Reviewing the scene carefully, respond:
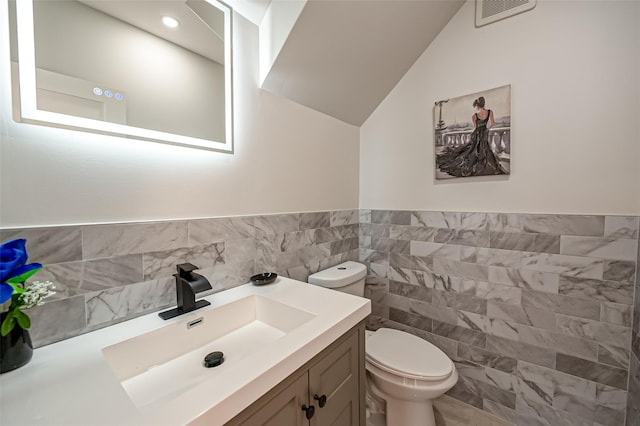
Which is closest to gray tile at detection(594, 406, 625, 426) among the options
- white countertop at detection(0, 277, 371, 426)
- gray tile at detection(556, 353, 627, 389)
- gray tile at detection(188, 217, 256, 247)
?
gray tile at detection(556, 353, 627, 389)

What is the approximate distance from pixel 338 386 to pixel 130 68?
1375 mm

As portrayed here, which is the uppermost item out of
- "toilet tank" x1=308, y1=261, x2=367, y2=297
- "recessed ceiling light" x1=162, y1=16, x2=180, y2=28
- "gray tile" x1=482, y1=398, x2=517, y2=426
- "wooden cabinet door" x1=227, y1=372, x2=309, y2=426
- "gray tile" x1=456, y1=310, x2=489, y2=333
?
"recessed ceiling light" x1=162, y1=16, x2=180, y2=28

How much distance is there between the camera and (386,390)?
1.28 meters

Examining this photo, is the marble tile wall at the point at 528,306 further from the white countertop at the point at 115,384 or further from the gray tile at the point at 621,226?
the white countertop at the point at 115,384

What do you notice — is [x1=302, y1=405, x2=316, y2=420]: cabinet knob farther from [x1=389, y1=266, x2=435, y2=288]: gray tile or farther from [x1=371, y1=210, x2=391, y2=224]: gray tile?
[x1=371, y1=210, x2=391, y2=224]: gray tile

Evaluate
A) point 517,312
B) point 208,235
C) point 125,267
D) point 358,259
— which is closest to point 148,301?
point 125,267

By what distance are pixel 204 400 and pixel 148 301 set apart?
564mm

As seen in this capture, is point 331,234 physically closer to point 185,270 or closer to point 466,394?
point 185,270

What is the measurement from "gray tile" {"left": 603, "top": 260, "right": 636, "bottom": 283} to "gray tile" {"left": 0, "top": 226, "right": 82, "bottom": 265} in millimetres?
2200

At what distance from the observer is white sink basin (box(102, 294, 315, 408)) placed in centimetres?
73

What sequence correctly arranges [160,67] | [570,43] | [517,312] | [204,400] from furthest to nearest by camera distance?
1. [517,312]
2. [570,43]
3. [160,67]
4. [204,400]

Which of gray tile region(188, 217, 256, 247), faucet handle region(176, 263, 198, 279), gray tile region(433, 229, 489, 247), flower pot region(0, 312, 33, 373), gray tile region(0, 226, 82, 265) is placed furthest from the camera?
gray tile region(433, 229, 489, 247)

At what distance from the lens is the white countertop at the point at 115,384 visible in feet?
1.54

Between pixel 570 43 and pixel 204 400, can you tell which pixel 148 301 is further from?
pixel 570 43
